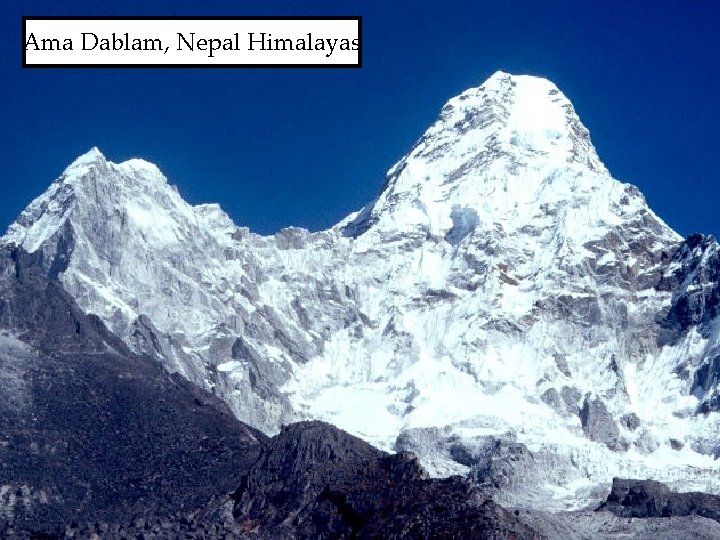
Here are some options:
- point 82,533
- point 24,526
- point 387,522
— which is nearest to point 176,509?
point 24,526

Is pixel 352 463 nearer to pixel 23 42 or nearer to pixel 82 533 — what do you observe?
pixel 82 533

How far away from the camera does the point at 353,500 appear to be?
6713 inches

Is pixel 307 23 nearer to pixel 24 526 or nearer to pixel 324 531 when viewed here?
pixel 324 531

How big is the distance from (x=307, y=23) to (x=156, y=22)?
26.6 ft

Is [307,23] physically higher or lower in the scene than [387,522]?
higher

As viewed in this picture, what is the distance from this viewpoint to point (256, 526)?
177250mm

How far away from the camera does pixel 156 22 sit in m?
110

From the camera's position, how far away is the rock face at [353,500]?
5807 inches

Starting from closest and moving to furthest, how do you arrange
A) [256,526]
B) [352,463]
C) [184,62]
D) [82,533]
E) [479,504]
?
[184,62] → [479,504] → [82,533] → [256,526] → [352,463]

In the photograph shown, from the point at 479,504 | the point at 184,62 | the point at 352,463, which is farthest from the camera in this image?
the point at 352,463

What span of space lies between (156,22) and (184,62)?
10.0 ft

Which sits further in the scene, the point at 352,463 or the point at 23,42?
the point at 352,463

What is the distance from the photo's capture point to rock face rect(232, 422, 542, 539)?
484ft

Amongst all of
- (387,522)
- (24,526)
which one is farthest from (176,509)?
(387,522)
